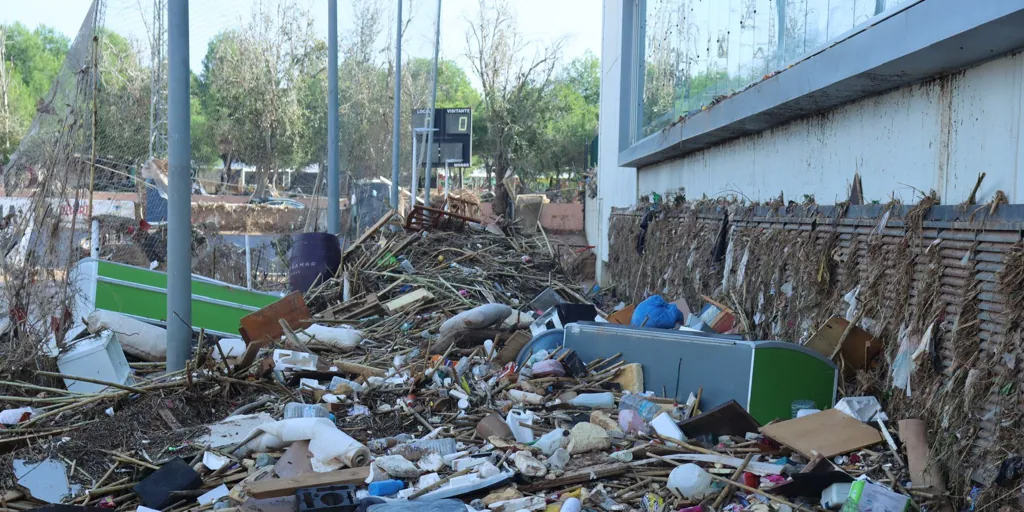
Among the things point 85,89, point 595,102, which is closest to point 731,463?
point 85,89

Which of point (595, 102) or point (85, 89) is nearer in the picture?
point (85, 89)

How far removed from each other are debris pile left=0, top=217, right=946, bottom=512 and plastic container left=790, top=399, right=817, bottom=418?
11 millimetres

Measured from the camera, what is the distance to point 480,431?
17.9 feet

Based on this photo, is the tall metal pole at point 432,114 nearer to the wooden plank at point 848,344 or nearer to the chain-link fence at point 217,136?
the chain-link fence at point 217,136

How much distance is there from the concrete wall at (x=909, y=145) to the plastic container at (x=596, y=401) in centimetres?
235

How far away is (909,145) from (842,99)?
0.95 meters

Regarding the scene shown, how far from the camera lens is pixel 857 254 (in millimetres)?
5711

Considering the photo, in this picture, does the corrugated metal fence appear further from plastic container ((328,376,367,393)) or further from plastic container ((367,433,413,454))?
plastic container ((328,376,367,393))

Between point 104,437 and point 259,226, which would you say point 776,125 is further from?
point 259,226

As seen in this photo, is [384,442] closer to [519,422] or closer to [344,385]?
[519,422]

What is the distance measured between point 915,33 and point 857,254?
1.75 meters

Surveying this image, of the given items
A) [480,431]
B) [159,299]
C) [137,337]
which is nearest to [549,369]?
[480,431]

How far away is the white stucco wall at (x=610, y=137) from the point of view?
16.6 m

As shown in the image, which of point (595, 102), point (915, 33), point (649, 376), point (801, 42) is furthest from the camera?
point (595, 102)
